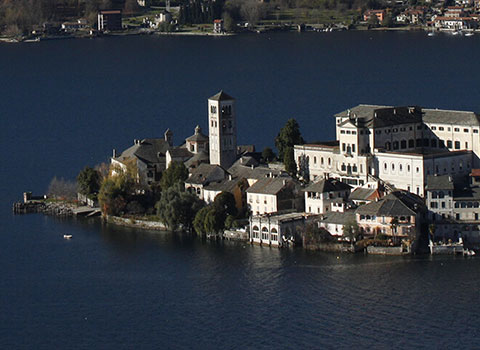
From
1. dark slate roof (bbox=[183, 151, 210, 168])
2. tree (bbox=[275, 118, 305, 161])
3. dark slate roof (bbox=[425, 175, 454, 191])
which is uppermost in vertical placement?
tree (bbox=[275, 118, 305, 161])

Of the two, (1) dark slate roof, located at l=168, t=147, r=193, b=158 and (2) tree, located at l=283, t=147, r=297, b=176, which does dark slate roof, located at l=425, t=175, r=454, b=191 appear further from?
(1) dark slate roof, located at l=168, t=147, r=193, b=158

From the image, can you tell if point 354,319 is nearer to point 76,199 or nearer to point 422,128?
point 422,128

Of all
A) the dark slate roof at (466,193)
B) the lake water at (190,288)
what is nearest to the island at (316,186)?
the dark slate roof at (466,193)

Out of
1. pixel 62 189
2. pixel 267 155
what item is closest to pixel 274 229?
pixel 267 155

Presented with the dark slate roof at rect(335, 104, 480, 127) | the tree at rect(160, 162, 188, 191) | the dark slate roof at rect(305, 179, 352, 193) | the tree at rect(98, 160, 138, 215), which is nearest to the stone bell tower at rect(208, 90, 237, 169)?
the tree at rect(160, 162, 188, 191)

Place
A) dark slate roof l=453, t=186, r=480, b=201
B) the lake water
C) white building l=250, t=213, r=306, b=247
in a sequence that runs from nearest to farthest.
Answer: the lake water → dark slate roof l=453, t=186, r=480, b=201 → white building l=250, t=213, r=306, b=247

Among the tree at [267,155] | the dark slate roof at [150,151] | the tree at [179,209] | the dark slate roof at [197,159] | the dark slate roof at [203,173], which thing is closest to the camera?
the tree at [179,209]

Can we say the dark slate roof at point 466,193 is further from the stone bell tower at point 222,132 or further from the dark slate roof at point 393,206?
the stone bell tower at point 222,132
